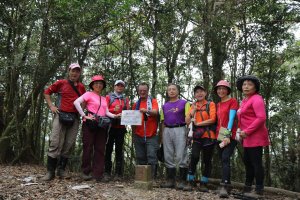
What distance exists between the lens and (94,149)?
606 cm

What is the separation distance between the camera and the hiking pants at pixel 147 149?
6230 millimetres

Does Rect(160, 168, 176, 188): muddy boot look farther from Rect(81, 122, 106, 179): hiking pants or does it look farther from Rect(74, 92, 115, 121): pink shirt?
Rect(74, 92, 115, 121): pink shirt

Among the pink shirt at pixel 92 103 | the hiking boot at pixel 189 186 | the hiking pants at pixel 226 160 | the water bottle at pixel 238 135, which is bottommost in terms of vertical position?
the hiking boot at pixel 189 186

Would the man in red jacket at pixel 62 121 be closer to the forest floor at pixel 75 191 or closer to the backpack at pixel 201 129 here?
the forest floor at pixel 75 191

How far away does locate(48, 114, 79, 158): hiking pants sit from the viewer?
574 centimetres

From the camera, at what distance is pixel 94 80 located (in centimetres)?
607

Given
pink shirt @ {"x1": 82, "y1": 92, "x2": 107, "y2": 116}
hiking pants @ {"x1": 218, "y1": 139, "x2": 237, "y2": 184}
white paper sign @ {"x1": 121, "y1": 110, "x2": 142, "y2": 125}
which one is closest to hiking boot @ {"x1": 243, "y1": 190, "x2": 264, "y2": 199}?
hiking pants @ {"x1": 218, "y1": 139, "x2": 237, "y2": 184}

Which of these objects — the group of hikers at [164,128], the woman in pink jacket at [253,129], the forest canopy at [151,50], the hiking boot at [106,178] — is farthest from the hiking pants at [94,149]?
the forest canopy at [151,50]

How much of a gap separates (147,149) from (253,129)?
225 centimetres

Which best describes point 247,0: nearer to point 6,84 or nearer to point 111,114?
point 111,114

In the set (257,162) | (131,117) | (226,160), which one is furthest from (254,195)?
(131,117)

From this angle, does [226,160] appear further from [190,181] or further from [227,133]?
[190,181]

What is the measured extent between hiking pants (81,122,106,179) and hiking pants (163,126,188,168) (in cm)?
128

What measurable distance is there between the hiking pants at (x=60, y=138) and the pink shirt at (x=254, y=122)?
3.30 metres
